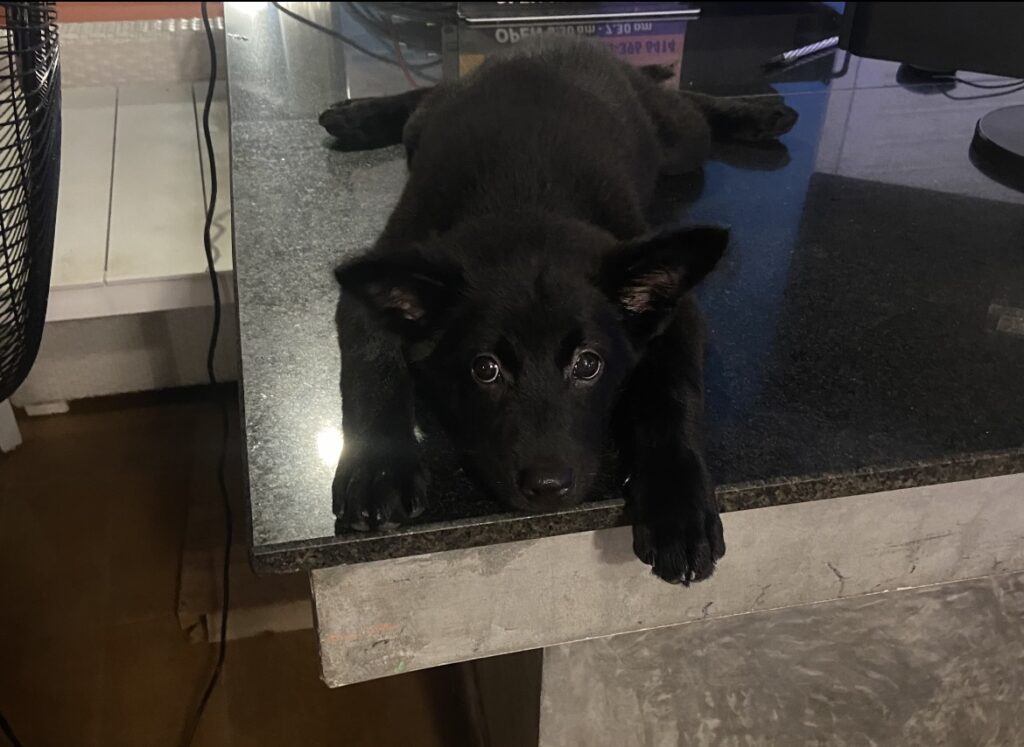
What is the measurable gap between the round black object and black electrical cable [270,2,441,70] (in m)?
1.05

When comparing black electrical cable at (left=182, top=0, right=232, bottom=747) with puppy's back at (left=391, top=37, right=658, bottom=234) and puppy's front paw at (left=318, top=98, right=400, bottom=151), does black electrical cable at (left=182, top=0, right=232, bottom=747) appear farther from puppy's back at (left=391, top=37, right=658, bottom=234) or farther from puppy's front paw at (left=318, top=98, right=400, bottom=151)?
puppy's back at (left=391, top=37, right=658, bottom=234)

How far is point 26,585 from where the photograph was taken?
5.35 ft

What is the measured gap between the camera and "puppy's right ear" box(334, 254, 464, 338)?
33.6 inches

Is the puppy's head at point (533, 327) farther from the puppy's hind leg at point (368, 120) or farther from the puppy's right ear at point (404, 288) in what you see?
the puppy's hind leg at point (368, 120)

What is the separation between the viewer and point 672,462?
0.88 m

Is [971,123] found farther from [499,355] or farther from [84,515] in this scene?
[84,515]

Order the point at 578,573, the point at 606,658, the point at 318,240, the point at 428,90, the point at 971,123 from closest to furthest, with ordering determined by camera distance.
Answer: the point at 578,573 < the point at 606,658 < the point at 318,240 < the point at 428,90 < the point at 971,123

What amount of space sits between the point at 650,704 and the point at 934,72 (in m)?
1.44

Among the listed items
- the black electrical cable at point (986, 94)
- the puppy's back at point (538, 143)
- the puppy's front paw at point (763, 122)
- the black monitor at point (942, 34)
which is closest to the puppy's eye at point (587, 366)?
the puppy's back at point (538, 143)

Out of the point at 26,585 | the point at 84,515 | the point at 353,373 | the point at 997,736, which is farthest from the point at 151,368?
the point at 997,736

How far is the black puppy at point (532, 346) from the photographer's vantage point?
0.85 m

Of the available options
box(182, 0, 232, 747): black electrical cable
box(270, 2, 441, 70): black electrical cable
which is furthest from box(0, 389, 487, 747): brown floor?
box(270, 2, 441, 70): black electrical cable

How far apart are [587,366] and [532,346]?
64 millimetres

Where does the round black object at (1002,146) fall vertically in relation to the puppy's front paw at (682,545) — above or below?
above
